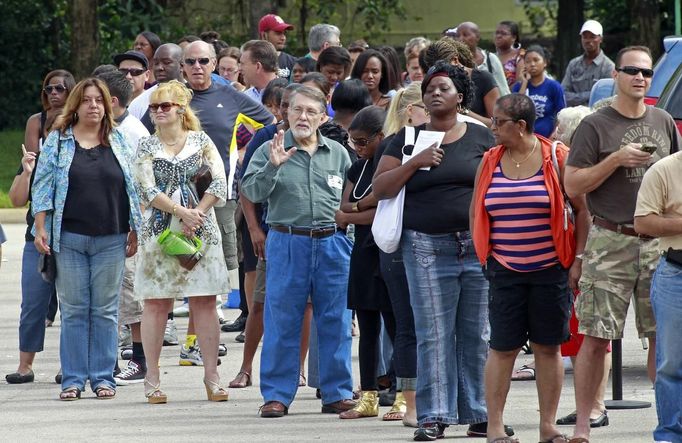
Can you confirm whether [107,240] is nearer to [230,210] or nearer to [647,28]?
[230,210]

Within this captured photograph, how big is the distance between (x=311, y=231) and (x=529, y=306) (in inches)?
75.8

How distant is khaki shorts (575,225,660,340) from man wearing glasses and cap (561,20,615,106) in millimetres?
9518

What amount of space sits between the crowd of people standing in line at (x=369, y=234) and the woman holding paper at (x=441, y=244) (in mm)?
12

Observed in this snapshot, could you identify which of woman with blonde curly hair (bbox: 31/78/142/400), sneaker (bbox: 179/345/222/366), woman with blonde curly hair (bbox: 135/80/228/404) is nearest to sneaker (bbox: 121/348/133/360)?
sneaker (bbox: 179/345/222/366)

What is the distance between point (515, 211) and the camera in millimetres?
7734

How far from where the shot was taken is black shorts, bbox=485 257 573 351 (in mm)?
7695

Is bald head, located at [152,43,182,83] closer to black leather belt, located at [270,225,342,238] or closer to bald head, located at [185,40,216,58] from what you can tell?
bald head, located at [185,40,216,58]

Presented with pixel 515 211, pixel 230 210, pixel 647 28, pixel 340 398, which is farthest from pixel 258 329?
pixel 647 28

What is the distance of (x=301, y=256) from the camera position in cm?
924

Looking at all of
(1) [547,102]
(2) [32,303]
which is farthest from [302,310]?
(1) [547,102]

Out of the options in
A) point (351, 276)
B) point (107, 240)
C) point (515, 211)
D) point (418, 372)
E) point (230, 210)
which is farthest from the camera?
point (230, 210)

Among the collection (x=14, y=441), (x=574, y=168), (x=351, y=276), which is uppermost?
(x=574, y=168)

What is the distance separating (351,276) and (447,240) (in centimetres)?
110

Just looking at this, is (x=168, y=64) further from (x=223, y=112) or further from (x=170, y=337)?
(x=170, y=337)
